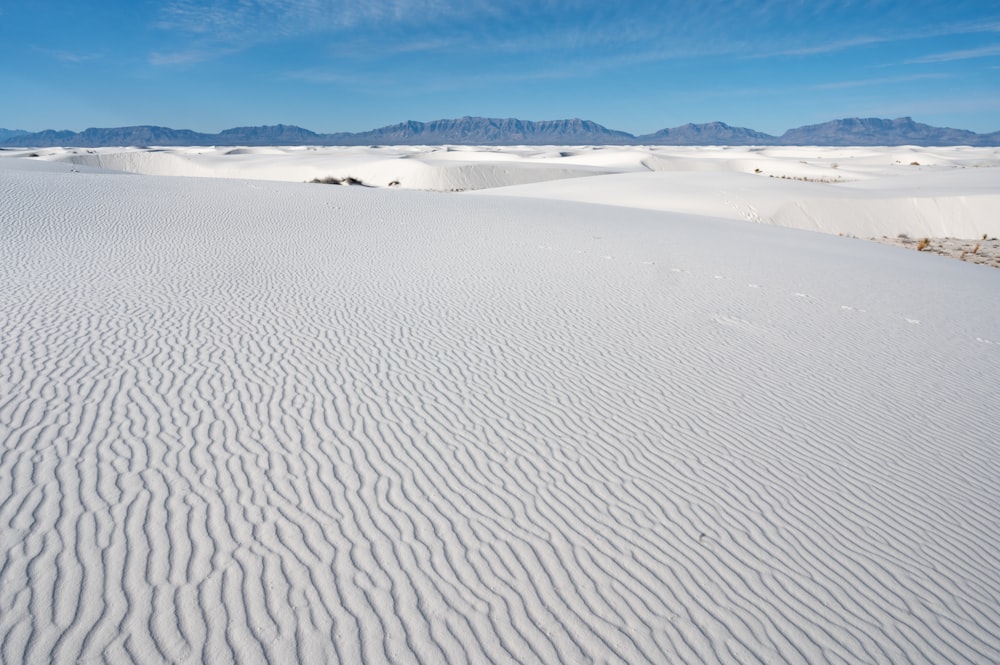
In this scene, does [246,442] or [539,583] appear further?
[246,442]

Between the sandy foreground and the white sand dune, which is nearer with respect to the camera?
the sandy foreground

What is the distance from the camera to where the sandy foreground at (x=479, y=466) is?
2832 mm

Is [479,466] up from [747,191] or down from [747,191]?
down

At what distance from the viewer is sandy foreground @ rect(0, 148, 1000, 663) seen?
283 cm

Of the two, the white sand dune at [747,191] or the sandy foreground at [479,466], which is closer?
the sandy foreground at [479,466]

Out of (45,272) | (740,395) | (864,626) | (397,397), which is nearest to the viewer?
(864,626)

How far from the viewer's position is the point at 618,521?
12.1ft

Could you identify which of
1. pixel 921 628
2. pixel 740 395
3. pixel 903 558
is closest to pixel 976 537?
pixel 903 558

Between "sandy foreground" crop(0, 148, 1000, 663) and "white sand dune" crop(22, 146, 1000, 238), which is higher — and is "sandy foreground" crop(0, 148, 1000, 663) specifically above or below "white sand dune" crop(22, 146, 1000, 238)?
below

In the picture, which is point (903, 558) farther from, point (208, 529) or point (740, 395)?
point (208, 529)

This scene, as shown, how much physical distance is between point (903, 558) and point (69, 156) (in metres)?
56.2

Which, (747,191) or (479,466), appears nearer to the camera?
(479,466)

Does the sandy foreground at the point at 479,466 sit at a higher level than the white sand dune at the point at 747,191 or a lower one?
lower

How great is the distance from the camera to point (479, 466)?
4.16 m
